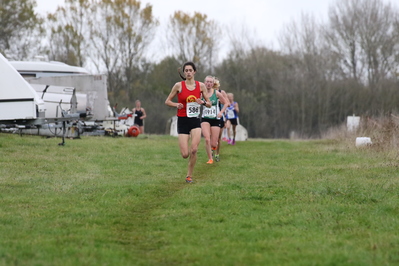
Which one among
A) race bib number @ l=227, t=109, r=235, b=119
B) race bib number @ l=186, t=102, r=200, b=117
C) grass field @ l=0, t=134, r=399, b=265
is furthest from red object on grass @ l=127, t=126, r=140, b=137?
race bib number @ l=186, t=102, r=200, b=117

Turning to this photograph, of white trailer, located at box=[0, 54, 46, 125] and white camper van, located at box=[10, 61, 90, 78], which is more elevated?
white camper van, located at box=[10, 61, 90, 78]

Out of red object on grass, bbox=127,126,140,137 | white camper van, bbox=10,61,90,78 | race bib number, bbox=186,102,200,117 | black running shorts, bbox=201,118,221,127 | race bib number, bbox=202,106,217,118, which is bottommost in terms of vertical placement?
red object on grass, bbox=127,126,140,137

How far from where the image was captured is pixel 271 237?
730cm

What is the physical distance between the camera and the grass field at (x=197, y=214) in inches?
256

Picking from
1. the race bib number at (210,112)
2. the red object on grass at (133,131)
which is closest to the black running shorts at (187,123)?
the race bib number at (210,112)

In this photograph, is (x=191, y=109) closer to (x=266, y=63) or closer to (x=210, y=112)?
(x=210, y=112)

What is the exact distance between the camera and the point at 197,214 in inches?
345

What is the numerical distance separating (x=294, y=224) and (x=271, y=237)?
2.75 ft

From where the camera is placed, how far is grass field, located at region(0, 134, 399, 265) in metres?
6.49

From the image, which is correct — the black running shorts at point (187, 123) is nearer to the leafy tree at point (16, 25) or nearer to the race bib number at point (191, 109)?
the race bib number at point (191, 109)

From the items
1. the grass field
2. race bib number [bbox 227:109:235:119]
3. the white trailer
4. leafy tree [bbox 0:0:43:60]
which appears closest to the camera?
the grass field

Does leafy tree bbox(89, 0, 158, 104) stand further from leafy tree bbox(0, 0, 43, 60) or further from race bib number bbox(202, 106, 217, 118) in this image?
race bib number bbox(202, 106, 217, 118)

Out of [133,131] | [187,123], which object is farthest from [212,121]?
[133,131]

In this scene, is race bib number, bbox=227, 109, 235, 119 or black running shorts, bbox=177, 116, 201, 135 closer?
black running shorts, bbox=177, 116, 201, 135
